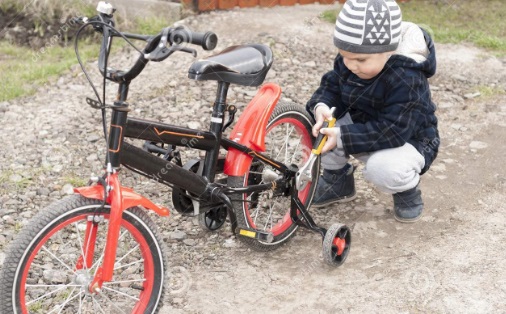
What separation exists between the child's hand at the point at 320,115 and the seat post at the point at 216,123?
24.6 inches

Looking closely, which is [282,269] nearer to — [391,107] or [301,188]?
[301,188]

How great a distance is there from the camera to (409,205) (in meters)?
4.36

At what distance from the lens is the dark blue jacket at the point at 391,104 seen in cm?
384

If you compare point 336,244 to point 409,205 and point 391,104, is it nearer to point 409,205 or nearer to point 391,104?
point 409,205

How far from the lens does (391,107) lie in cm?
388

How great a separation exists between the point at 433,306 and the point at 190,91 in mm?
2782

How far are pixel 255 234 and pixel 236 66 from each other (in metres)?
0.89

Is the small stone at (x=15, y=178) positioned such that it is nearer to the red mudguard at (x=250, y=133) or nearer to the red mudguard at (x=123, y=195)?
the red mudguard at (x=250, y=133)

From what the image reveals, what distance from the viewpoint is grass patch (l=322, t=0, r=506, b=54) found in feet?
22.7

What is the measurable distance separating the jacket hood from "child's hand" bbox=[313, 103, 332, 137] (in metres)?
0.43

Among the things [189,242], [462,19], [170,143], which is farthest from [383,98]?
[462,19]

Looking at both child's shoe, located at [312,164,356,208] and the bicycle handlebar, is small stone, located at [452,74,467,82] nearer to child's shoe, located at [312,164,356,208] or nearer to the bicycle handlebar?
child's shoe, located at [312,164,356,208]

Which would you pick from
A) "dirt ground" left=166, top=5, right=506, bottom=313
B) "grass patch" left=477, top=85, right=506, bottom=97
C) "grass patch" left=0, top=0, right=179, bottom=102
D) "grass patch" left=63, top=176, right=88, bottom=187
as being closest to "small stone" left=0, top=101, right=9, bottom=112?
"grass patch" left=0, top=0, right=179, bottom=102

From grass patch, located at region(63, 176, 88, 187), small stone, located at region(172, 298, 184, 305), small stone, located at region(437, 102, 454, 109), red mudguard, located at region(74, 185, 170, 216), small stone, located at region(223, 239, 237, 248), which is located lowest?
small stone, located at region(172, 298, 184, 305)
